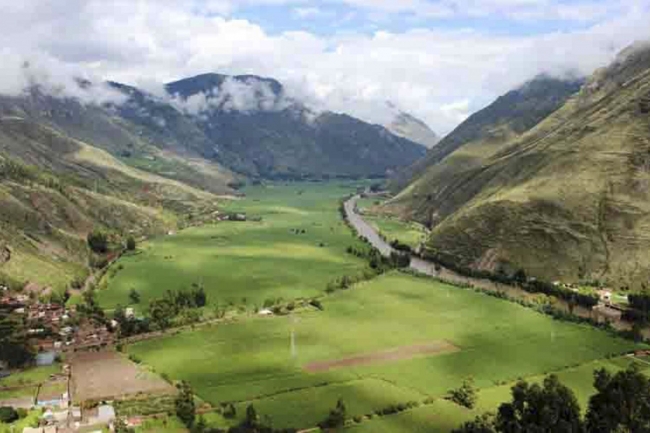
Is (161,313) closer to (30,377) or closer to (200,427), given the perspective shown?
(30,377)

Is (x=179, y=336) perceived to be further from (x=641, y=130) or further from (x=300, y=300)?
(x=641, y=130)

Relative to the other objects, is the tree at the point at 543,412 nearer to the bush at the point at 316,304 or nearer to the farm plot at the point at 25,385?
the bush at the point at 316,304

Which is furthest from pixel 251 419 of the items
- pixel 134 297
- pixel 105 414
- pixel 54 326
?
pixel 134 297

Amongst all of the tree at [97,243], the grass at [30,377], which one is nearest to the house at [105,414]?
the grass at [30,377]

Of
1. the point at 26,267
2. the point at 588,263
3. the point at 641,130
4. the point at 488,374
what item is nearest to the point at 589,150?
the point at 641,130

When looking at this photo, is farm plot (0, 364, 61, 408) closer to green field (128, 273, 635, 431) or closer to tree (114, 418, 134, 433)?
green field (128, 273, 635, 431)

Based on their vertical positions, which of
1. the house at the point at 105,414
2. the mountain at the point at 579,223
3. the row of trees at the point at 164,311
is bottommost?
the house at the point at 105,414

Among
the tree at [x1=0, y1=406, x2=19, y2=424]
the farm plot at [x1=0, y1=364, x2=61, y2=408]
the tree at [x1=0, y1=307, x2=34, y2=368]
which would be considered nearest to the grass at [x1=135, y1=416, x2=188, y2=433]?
the tree at [x1=0, y1=406, x2=19, y2=424]
